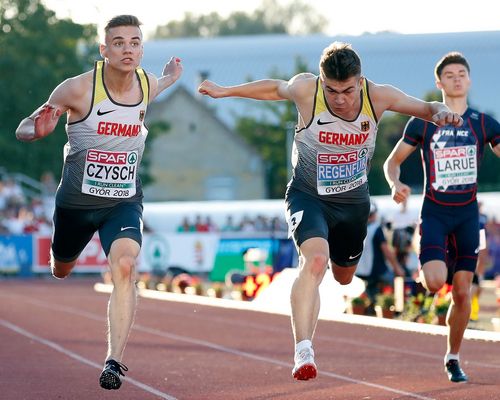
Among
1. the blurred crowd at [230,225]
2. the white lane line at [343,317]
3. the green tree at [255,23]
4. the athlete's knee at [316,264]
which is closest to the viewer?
the athlete's knee at [316,264]

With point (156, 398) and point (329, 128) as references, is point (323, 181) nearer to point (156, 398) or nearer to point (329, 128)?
point (329, 128)

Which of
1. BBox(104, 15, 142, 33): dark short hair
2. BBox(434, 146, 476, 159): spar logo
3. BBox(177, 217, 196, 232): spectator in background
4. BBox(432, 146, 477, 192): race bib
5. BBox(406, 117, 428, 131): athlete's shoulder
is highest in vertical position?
BBox(104, 15, 142, 33): dark short hair

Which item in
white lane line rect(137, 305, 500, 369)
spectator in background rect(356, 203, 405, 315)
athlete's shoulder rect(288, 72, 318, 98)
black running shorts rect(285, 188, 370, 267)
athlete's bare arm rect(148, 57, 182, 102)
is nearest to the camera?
athlete's shoulder rect(288, 72, 318, 98)

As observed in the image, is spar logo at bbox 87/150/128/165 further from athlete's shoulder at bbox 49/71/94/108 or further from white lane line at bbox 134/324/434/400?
white lane line at bbox 134/324/434/400

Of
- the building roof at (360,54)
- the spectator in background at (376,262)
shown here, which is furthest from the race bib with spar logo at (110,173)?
the building roof at (360,54)

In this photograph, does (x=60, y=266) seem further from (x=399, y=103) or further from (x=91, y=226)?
(x=399, y=103)

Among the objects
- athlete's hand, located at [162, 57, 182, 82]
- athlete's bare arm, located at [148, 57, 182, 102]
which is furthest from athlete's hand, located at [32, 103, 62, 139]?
athlete's hand, located at [162, 57, 182, 82]

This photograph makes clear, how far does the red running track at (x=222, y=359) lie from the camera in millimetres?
10344

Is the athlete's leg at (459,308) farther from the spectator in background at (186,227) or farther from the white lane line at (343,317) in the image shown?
the spectator in background at (186,227)

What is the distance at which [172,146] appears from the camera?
6806cm

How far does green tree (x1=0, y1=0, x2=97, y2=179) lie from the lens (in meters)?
50.2

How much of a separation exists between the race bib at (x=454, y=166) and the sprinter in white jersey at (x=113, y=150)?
2.38m

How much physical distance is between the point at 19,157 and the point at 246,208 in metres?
15.3

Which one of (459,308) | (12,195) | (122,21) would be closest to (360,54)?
(12,195)
